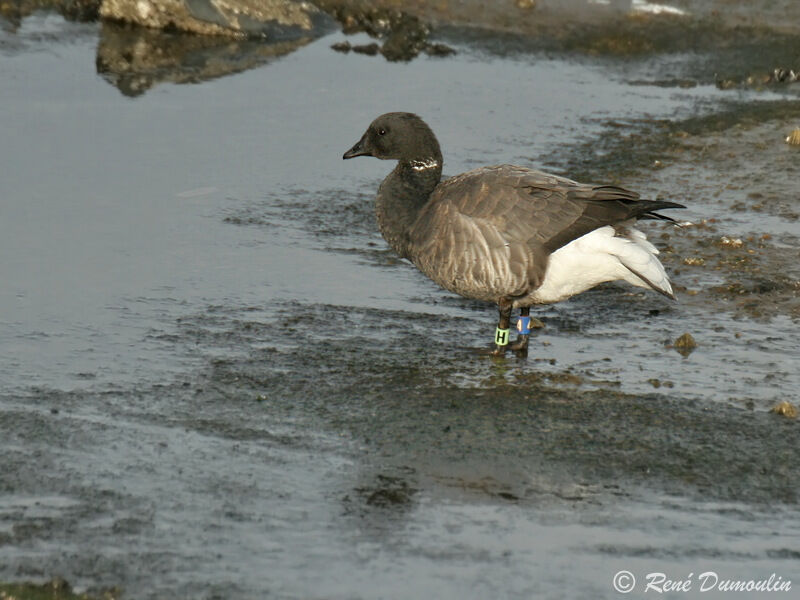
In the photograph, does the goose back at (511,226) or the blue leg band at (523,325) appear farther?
the blue leg band at (523,325)

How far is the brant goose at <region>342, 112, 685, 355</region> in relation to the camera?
746 cm

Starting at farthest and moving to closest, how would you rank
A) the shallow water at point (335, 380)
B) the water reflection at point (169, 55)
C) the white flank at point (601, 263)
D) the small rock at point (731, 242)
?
1. the water reflection at point (169, 55)
2. the small rock at point (731, 242)
3. the white flank at point (601, 263)
4. the shallow water at point (335, 380)

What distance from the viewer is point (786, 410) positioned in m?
6.73

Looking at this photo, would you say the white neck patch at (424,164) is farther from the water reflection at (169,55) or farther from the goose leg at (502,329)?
the water reflection at (169,55)

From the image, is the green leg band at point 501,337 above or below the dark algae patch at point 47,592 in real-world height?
above

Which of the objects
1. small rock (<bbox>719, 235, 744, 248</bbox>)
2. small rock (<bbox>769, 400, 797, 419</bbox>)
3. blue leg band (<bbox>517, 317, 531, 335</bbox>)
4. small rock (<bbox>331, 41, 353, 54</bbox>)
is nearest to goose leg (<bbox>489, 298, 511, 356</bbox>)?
blue leg band (<bbox>517, 317, 531, 335</bbox>)

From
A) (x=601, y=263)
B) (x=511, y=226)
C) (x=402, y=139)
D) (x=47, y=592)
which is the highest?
(x=402, y=139)

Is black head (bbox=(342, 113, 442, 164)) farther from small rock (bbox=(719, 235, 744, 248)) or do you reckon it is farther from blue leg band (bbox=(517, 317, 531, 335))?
small rock (bbox=(719, 235, 744, 248))

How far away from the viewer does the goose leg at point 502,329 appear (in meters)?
7.64

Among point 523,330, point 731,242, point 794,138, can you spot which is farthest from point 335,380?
point 794,138

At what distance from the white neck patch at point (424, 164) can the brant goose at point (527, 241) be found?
1.39 feet

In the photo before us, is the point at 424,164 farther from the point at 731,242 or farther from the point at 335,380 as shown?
the point at 731,242
